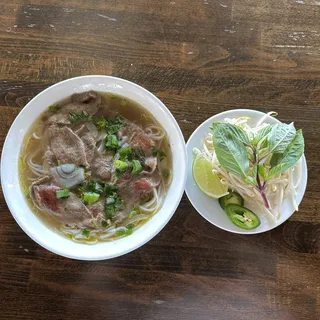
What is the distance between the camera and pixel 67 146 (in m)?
2.01

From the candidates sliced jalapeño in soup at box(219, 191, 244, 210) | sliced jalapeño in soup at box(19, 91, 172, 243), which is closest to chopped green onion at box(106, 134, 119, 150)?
sliced jalapeño in soup at box(19, 91, 172, 243)

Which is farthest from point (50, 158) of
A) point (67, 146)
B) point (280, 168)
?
point (280, 168)

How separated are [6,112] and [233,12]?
122cm

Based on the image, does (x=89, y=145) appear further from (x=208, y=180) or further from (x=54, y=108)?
(x=208, y=180)

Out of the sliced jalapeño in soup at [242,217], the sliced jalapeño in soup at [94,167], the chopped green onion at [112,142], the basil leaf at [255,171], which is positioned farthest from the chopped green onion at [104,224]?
the basil leaf at [255,171]

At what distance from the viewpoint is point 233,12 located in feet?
7.41

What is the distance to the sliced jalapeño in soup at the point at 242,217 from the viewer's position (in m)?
2.02

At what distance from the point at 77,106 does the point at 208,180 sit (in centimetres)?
67

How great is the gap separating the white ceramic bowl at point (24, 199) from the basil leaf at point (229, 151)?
15 centimetres

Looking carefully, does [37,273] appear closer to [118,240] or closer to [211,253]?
[118,240]

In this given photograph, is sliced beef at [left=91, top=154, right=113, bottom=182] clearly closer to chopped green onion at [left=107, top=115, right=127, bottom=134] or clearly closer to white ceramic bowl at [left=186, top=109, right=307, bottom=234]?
chopped green onion at [left=107, top=115, right=127, bottom=134]

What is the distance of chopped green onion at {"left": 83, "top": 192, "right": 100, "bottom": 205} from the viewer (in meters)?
1.97

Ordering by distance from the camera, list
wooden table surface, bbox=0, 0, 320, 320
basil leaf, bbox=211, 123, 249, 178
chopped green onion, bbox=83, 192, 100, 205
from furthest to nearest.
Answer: wooden table surface, bbox=0, 0, 320, 320, chopped green onion, bbox=83, 192, 100, 205, basil leaf, bbox=211, 123, 249, 178

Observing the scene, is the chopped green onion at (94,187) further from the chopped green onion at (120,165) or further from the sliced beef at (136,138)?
the sliced beef at (136,138)
